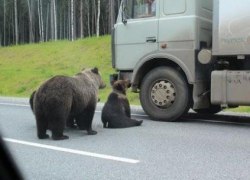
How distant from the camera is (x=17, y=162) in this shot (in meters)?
6.86

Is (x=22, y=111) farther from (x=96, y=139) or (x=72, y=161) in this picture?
(x=72, y=161)

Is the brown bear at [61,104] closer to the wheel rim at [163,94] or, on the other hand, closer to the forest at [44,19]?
the wheel rim at [163,94]

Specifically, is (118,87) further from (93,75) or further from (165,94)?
(165,94)

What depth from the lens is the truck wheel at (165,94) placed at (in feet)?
36.0

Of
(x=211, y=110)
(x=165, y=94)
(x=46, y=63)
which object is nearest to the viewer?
(x=165, y=94)

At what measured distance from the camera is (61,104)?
848cm

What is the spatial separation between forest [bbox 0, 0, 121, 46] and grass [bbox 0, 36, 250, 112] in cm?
2496

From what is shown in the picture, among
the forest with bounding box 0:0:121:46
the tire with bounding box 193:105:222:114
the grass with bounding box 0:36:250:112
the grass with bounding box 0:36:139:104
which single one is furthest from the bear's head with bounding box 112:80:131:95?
the forest with bounding box 0:0:121:46

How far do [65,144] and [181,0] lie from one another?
4.43 metres

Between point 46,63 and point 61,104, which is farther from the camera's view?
point 46,63

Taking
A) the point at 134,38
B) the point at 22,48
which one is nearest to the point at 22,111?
the point at 134,38

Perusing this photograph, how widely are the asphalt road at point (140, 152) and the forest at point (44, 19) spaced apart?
53.6 meters

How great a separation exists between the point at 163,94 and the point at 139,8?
206 cm

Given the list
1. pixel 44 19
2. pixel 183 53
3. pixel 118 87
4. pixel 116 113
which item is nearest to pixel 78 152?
pixel 116 113
